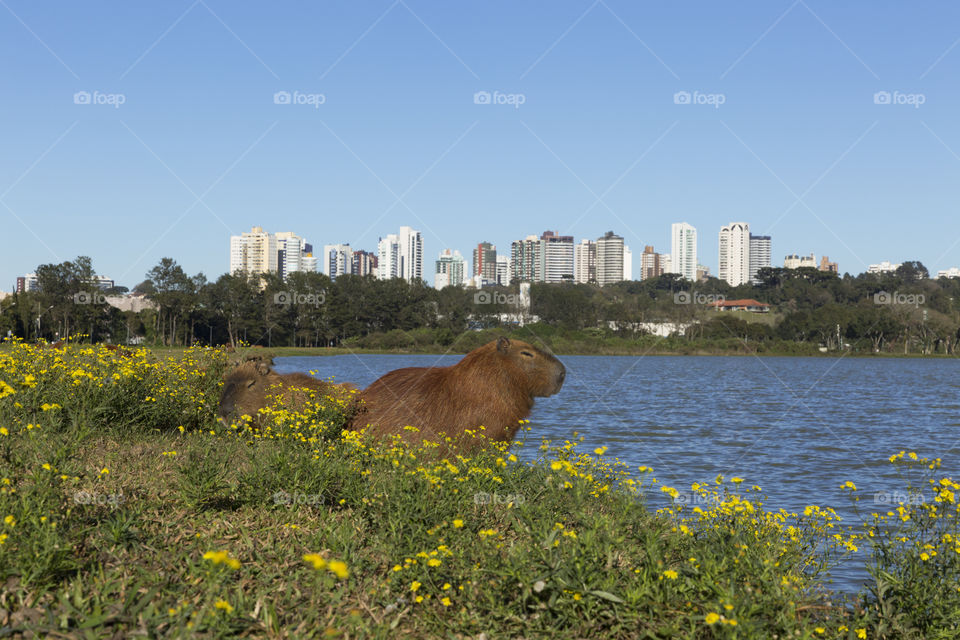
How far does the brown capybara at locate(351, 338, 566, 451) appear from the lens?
8227 mm

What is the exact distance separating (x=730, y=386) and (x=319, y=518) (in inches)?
1950

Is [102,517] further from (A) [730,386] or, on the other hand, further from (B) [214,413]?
(A) [730,386]

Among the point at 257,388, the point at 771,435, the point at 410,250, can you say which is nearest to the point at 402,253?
the point at 410,250

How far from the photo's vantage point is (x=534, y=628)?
4.18 m

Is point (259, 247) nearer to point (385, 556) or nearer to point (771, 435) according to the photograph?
point (771, 435)

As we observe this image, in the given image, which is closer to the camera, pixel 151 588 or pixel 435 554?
pixel 151 588

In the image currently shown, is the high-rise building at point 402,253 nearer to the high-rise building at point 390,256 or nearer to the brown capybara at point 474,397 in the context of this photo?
the high-rise building at point 390,256

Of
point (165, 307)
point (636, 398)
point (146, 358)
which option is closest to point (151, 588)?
point (146, 358)

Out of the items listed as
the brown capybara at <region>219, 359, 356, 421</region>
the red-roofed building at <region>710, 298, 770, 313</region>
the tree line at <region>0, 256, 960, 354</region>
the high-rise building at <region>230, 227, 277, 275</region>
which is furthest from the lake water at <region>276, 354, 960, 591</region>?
the high-rise building at <region>230, 227, 277, 275</region>

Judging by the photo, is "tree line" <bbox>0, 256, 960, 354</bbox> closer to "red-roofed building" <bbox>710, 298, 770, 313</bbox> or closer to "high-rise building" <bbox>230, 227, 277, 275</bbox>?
"red-roofed building" <bbox>710, 298, 770, 313</bbox>

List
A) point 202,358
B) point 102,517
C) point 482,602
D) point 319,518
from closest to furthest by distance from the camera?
point 482,602 < point 102,517 < point 319,518 < point 202,358

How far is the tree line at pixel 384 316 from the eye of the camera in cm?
8162

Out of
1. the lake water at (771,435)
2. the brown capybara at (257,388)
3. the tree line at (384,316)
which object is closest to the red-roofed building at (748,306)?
the tree line at (384,316)

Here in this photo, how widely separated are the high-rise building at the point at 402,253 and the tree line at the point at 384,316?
49.5 m
